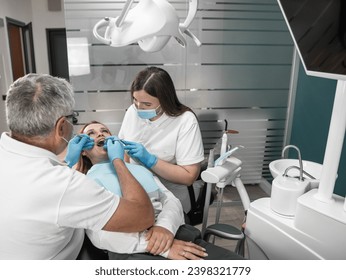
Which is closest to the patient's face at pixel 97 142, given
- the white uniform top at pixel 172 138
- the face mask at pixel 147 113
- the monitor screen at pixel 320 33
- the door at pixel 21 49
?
the face mask at pixel 147 113

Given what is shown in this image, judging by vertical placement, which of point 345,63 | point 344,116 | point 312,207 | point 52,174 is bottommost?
point 312,207

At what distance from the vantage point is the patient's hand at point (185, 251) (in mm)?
1085

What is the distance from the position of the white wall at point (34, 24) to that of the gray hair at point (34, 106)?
3627mm

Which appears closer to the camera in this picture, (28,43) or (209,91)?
(209,91)

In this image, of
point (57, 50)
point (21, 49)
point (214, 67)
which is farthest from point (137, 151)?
point (21, 49)

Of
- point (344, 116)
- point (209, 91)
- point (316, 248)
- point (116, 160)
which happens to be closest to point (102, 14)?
point (209, 91)

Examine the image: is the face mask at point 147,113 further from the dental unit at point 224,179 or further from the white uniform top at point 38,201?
the white uniform top at point 38,201

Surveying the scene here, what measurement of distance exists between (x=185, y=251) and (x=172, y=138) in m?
0.81

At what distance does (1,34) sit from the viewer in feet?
13.1

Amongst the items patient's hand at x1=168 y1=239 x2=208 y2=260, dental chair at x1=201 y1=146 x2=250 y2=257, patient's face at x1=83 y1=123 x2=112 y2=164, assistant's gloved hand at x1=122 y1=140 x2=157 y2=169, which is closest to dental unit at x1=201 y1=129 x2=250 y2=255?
dental chair at x1=201 y1=146 x2=250 y2=257

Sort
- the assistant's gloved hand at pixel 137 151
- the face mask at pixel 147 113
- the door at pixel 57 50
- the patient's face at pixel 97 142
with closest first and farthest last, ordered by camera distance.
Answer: the patient's face at pixel 97 142, the assistant's gloved hand at pixel 137 151, the face mask at pixel 147 113, the door at pixel 57 50

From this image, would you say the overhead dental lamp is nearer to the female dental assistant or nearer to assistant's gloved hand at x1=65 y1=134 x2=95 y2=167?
assistant's gloved hand at x1=65 y1=134 x2=95 y2=167
